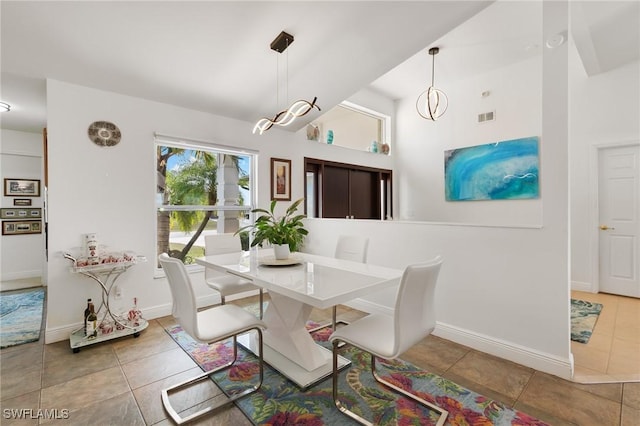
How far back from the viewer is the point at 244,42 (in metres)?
2.54

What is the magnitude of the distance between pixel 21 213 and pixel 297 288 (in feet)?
18.6

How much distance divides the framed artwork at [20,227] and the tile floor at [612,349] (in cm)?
715

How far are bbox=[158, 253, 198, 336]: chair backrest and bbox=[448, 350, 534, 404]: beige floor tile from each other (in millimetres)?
1869

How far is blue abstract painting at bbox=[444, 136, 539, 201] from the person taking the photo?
4285mm

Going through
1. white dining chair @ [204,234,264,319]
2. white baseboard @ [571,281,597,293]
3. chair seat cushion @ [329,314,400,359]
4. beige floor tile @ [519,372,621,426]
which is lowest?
beige floor tile @ [519,372,621,426]

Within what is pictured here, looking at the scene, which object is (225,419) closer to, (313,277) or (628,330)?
(313,277)

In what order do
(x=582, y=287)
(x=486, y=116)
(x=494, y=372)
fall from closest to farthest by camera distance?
1. (x=494, y=372)
2. (x=582, y=287)
3. (x=486, y=116)

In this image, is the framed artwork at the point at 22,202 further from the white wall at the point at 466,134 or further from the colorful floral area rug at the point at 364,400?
the white wall at the point at 466,134

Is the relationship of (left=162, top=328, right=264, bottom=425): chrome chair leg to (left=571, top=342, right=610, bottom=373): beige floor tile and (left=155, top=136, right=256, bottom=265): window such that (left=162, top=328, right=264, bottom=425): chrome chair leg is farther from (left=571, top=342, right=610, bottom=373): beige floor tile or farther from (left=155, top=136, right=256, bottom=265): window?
(left=571, top=342, right=610, bottom=373): beige floor tile

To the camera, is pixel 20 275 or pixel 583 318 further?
pixel 20 275

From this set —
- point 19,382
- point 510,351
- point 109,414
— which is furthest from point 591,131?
point 19,382

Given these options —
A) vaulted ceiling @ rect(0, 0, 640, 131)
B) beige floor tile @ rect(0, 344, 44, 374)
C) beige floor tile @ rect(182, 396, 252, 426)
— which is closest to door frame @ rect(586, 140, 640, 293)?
vaulted ceiling @ rect(0, 0, 640, 131)

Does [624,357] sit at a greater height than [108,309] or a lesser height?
lesser

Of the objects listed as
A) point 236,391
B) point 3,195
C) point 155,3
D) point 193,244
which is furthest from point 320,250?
point 3,195
